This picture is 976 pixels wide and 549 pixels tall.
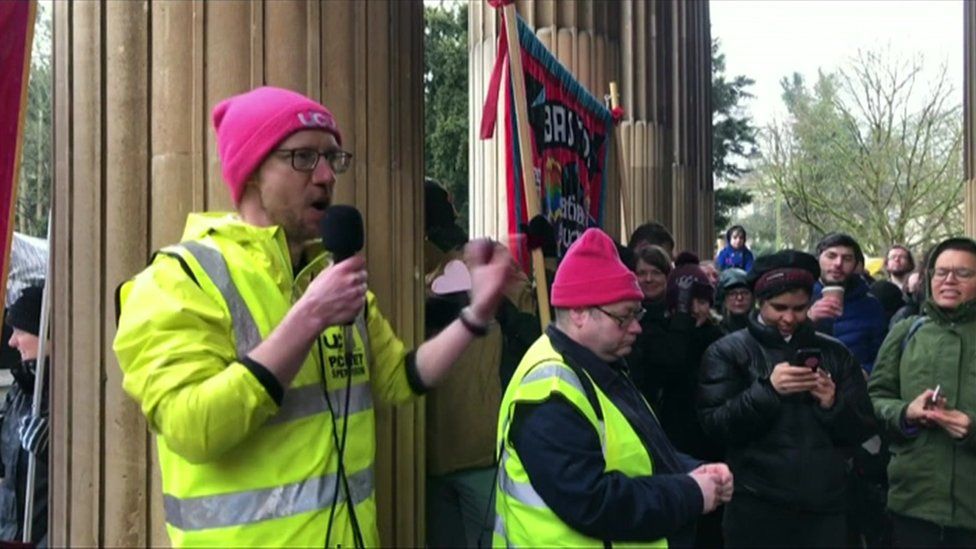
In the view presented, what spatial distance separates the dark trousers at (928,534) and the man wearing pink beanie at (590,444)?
179 cm

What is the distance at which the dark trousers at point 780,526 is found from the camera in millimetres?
4242

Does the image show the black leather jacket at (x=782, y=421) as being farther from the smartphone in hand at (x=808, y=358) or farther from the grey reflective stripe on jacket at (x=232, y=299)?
the grey reflective stripe on jacket at (x=232, y=299)

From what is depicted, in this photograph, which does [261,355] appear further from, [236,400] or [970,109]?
[970,109]

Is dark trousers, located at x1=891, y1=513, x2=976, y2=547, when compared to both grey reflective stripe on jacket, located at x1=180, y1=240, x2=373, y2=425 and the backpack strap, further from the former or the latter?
grey reflective stripe on jacket, located at x1=180, y1=240, x2=373, y2=425

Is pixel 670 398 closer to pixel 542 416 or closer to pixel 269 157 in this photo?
pixel 542 416

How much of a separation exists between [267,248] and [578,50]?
717 cm

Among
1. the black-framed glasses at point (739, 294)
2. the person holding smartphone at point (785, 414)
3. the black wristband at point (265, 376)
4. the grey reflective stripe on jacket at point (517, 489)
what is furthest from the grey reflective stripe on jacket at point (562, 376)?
the black-framed glasses at point (739, 294)

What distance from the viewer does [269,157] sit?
89.0 inches

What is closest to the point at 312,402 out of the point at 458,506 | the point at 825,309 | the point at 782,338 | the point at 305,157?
the point at 305,157

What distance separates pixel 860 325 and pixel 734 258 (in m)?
8.67

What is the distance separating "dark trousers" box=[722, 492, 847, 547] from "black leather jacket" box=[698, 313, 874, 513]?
0.04m

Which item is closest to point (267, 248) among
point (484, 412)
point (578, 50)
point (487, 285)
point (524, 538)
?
point (487, 285)

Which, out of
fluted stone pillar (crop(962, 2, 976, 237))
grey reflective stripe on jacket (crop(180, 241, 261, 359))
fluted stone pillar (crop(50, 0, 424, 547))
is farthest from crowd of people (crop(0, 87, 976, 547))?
fluted stone pillar (crop(962, 2, 976, 237))

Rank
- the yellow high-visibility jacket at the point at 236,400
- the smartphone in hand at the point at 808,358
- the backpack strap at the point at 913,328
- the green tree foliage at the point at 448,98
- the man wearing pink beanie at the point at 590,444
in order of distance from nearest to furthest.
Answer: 1. the yellow high-visibility jacket at the point at 236,400
2. the man wearing pink beanie at the point at 590,444
3. the smartphone in hand at the point at 808,358
4. the backpack strap at the point at 913,328
5. the green tree foliage at the point at 448,98
